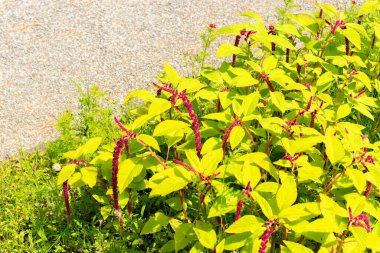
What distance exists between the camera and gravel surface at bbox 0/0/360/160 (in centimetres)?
363

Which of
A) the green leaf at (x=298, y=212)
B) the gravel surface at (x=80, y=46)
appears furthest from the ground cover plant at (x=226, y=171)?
the gravel surface at (x=80, y=46)

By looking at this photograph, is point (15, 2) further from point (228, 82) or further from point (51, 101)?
point (228, 82)

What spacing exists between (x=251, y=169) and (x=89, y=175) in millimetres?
799

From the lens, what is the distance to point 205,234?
2102 millimetres

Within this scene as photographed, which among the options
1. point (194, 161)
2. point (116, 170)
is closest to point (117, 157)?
point (116, 170)

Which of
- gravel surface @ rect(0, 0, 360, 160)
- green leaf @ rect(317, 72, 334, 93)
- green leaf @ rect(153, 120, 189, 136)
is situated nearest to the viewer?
green leaf @ rect(153, 120, 189, 136)

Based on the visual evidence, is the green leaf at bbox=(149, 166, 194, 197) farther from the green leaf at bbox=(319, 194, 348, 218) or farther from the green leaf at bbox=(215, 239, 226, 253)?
the green leaf at bbox=(319, 194, 348, 218)

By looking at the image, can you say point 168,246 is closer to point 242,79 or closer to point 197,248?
point 197,248

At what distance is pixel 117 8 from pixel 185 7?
694 millimetres

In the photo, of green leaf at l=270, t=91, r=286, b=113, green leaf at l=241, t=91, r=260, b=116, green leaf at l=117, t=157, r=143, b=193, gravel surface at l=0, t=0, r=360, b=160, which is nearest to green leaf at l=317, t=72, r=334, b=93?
green leaf at l=270, t=91, r=286, b=113

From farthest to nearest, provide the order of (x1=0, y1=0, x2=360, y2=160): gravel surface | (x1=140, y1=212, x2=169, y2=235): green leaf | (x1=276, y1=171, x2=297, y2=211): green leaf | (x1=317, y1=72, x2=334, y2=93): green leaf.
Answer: (x1=0, y1=0, x2=360, y2=160): gravel surface → (x1=317, y1=72, x2=334, y2=93): green leaf → (x1=140, y1=212, x2=169, y2=235): green leaf → (x1=276, y1=171, x2=297, y2=211): green leaf

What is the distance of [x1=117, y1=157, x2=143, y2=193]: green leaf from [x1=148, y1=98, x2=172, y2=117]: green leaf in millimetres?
239

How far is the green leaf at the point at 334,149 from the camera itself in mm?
2080

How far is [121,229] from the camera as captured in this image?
2510 mm
